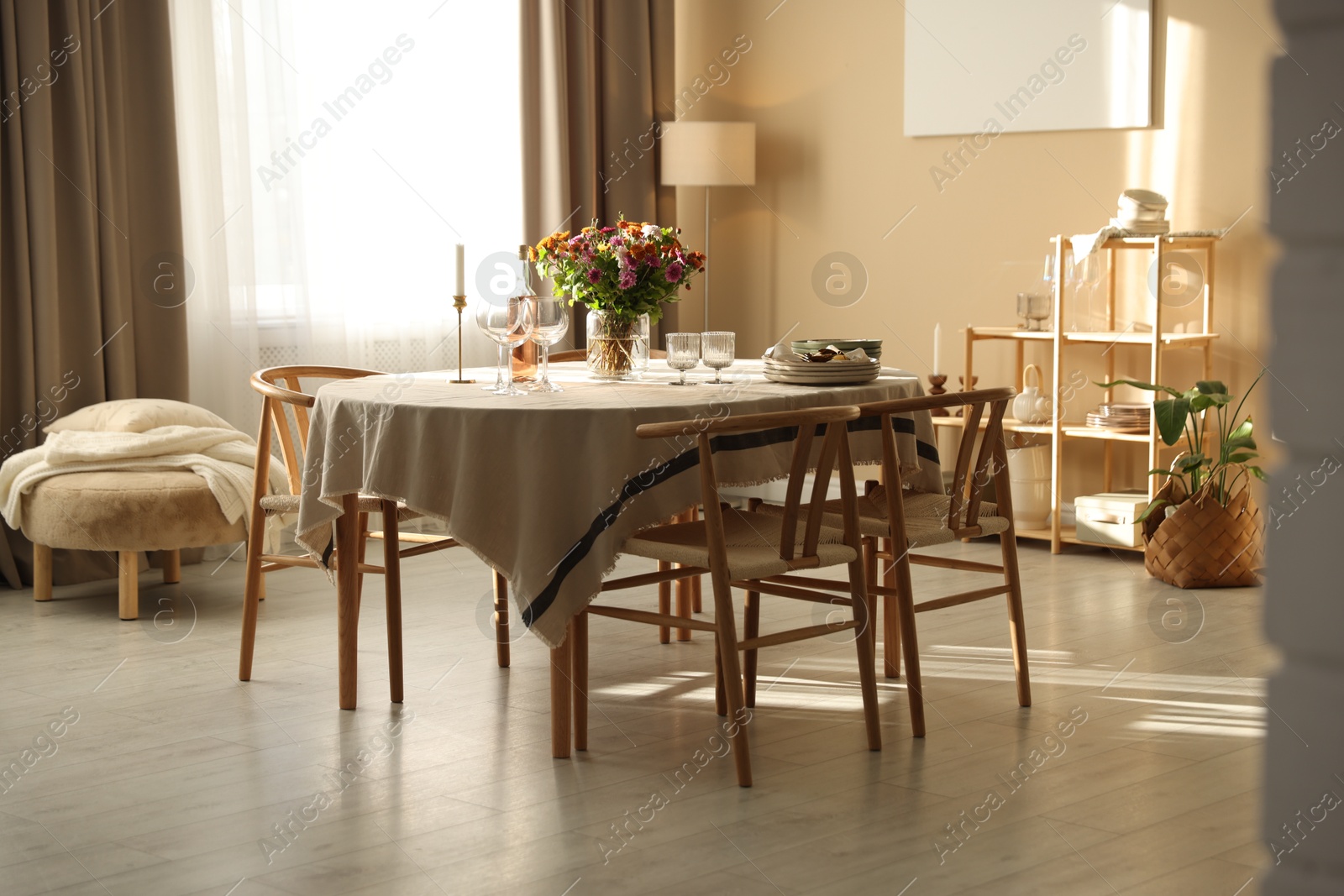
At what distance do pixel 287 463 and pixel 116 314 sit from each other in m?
1.46

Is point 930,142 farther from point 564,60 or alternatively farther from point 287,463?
point 287,463

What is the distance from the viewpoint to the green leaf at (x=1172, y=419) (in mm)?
4496

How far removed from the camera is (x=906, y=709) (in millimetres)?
3174

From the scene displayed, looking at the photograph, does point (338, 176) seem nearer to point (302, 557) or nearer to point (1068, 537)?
point (302, 557)

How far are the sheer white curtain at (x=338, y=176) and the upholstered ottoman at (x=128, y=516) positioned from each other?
97 cm

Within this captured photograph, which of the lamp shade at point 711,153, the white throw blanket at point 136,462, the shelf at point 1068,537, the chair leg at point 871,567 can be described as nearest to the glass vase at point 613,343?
Answer: the chair leg at point 871,567

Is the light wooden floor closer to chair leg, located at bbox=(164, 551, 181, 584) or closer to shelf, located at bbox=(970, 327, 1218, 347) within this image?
chair leg, located at bbox=(164, 551, 181, 584)

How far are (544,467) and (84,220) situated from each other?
266 cm

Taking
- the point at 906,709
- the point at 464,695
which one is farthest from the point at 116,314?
the point at 906,709

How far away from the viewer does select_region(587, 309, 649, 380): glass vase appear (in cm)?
342

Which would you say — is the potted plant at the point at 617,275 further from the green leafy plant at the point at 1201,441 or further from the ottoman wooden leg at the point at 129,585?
the green leafy plant at the point at 1201,441

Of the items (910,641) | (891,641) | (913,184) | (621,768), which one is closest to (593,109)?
(913,184)

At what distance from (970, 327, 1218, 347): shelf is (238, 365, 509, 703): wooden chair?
2411mm

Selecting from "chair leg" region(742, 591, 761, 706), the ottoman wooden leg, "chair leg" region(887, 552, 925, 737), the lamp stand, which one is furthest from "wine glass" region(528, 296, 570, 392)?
the lamp stand
